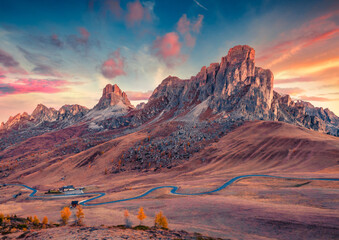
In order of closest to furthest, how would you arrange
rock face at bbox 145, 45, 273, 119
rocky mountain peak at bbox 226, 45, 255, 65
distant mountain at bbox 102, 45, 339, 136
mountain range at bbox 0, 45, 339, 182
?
mountain range at bbox 0, 45, 339, 182, distant mountain at bbox 102, 45, 339, 136, rock face at bbox 145, 45, 273, 119, rocky mountain peak at bbox 226, 45, 255, 65

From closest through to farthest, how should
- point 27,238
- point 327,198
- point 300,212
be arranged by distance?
point 27,238
point 300,212
point 327,198

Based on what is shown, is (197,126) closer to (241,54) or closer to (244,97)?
(244,97)

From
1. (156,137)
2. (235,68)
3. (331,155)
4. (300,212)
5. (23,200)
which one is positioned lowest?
(23,200)

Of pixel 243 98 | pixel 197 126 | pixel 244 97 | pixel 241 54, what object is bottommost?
pixel 197 126

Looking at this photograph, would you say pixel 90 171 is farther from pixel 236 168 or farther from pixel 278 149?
pixel 278 149

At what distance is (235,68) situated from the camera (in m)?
154

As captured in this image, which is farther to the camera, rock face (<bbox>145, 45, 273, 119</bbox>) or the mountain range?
rock face (<bbox>145, 45, 273, 119</bbox>)

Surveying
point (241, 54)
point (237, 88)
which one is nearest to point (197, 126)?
point (237, 88)

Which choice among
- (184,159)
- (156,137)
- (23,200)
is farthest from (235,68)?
(23,200)

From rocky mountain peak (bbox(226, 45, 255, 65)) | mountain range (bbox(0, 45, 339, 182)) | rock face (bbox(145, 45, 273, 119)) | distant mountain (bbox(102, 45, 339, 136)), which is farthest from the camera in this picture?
rocky mountain peak (bbox(226, 45, 255, 65))

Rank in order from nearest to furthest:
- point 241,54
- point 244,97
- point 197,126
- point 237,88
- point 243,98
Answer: point 197,126, point 243,98, point 244,97, point 237,88, point 241,54

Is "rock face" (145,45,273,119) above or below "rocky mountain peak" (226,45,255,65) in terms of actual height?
below

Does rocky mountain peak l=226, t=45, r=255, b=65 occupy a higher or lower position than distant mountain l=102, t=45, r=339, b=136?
higher

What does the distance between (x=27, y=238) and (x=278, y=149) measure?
7495 centimetres
